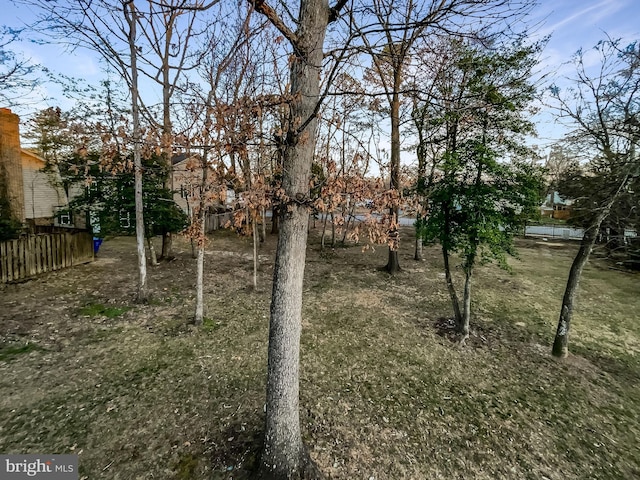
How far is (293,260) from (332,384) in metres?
2.75

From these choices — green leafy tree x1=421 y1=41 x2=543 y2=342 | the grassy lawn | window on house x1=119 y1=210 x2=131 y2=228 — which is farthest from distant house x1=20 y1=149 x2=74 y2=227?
green leafy tree x1=421 y1=41 x2=543 y2=342

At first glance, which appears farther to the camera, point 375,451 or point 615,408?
point 615,408

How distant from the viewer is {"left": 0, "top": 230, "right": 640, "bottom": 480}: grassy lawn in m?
3.38

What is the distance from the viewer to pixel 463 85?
6.58 meters

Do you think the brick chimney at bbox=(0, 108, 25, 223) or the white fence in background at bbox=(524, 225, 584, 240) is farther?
the white fence in background at bbox=(524, 225, 584, 240)

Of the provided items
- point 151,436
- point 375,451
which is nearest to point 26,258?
point 151,436

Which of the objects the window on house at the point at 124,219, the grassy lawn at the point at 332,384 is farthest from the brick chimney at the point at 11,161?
the window on house at the point at 124,219

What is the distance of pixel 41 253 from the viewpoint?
29.0 feet

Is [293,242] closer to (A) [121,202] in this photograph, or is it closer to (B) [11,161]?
(A) [121,202]

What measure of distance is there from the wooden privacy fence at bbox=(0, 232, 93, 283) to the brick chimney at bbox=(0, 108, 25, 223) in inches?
69.6

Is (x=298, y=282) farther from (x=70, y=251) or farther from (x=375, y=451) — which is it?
(x=70, y=251)

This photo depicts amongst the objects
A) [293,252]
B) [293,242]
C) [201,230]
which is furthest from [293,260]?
[201,230]

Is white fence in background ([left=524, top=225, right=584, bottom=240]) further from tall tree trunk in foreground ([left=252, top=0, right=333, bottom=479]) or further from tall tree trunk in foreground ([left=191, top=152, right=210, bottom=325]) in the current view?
tall tree trunk in foreground ([left=252, top=0, right=333, bottom=479])

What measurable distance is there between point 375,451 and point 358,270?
8135mm
